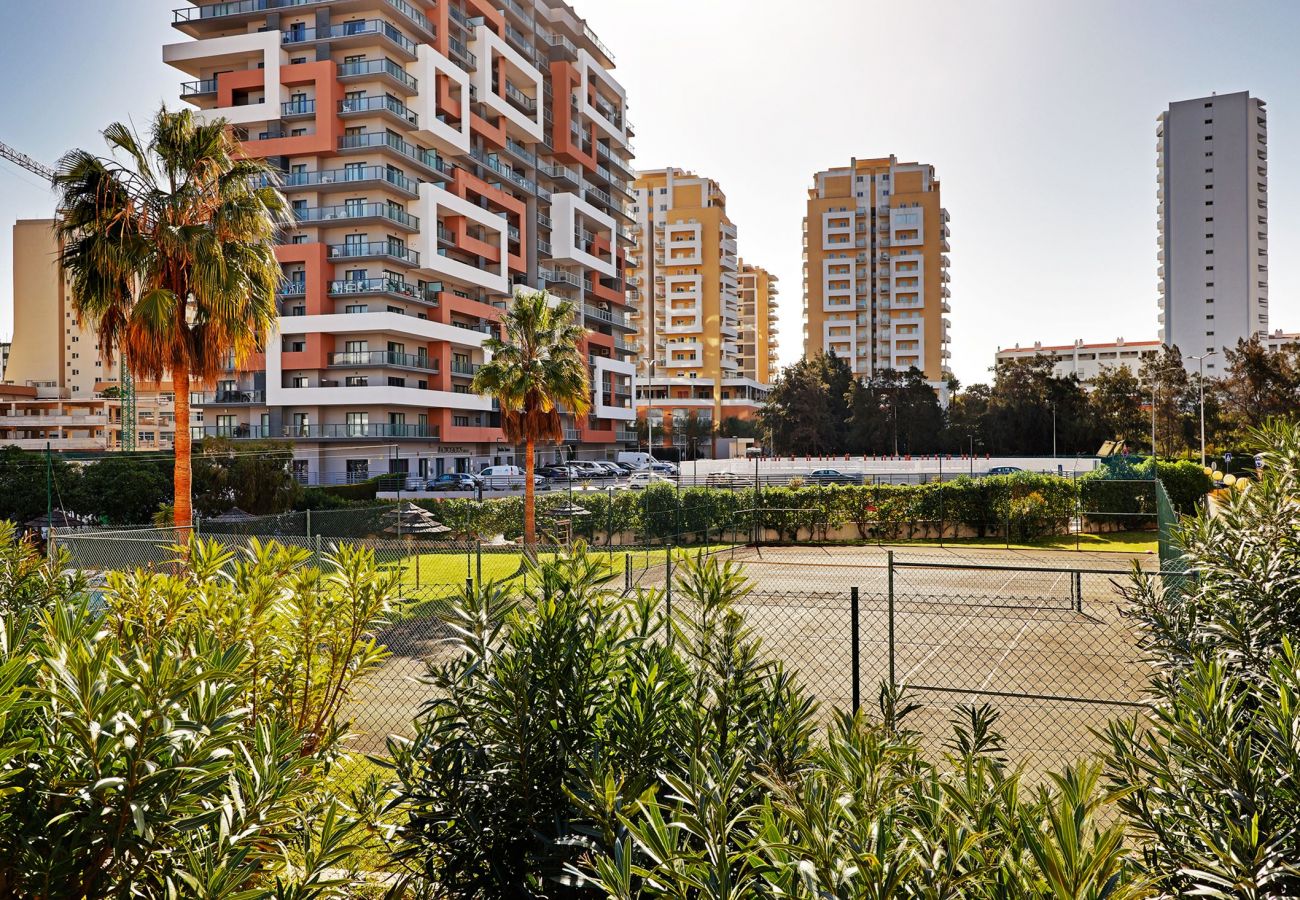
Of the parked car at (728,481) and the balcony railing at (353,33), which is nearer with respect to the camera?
the parked car at (728,481)

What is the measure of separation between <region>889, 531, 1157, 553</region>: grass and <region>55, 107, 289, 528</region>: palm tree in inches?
950

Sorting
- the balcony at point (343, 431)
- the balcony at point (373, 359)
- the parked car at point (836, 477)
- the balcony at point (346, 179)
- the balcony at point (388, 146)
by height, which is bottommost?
the parked car at point (836, 477)

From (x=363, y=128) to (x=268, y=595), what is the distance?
58.1 m

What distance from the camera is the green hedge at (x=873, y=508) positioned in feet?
101

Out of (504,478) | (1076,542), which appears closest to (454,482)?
(504,478)

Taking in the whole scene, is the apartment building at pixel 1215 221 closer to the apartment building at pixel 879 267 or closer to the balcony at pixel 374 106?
the apartment building at pixel 879 267

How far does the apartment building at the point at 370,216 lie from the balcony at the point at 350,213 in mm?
96

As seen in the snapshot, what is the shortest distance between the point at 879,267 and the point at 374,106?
9253 cm

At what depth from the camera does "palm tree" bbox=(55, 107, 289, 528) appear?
634 inches

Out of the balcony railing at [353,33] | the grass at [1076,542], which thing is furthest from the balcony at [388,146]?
the grass at [1076,542]

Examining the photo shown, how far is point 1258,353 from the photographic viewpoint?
6175 cm

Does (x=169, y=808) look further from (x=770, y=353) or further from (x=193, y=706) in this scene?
(x=770, y=353)

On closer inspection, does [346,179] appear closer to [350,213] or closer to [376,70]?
[350,213]

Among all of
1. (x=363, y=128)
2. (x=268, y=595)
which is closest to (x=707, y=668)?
(x=268, y=595)
